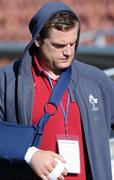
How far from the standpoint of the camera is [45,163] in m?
3.27

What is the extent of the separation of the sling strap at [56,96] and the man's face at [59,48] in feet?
0.12

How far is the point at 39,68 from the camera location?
3477 millimetres

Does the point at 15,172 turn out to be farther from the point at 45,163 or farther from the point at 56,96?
the point at 56,96

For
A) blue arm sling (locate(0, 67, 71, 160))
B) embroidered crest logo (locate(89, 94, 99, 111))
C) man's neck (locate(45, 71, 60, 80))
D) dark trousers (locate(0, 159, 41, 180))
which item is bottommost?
dark trousers (locate(0, 159, 41, 180))

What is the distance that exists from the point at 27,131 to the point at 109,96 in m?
0.36

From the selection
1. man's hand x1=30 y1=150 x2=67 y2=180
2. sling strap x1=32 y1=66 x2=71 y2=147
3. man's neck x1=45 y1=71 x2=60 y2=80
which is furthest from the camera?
man's neck x1=45 y1=71 x2=60 y2=80

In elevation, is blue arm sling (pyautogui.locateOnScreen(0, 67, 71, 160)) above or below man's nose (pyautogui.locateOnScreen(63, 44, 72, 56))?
below

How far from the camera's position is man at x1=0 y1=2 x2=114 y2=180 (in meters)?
3.36

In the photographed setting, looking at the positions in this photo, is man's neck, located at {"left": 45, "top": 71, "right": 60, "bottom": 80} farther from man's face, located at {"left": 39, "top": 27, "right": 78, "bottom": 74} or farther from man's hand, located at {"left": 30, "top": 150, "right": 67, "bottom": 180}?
man's hand, located at {"left": 30, "top": 150, "right": 67, "bottom": 180}

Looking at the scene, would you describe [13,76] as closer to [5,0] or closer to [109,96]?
[109,96]

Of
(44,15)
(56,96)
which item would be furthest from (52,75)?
(44,15)

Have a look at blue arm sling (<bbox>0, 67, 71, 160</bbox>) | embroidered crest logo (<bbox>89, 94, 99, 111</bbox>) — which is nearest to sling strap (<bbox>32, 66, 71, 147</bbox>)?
blue arm sling (<bbox>0, 67, 71, 160</bbox>)

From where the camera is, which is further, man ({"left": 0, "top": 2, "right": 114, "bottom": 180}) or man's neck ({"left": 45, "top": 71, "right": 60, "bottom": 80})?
man's neck ({"left": 45, "top": 71, "right": 60, "bottom": 80})

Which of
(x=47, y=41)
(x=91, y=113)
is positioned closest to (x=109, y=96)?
(x=91, y=113)
